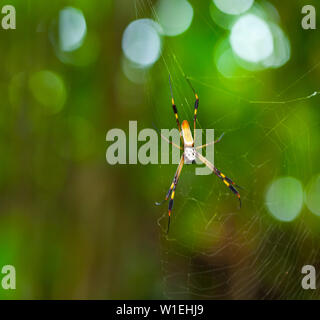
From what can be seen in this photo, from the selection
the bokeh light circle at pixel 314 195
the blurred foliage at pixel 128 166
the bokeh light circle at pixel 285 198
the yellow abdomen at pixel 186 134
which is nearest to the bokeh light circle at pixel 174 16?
the blurred foliage at pixel 128 166

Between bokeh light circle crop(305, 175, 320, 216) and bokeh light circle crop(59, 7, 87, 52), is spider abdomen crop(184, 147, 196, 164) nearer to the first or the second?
bokeh light circle crop(305, 175, 320, 216)

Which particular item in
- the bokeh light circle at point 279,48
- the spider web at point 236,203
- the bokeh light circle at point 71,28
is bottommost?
the spider web at point 236,203

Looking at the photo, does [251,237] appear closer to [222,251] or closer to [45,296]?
[222,251]

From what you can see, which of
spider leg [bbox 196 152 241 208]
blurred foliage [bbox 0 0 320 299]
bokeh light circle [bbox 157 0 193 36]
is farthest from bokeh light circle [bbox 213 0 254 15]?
spider leg [bbox 196 152 241 208]

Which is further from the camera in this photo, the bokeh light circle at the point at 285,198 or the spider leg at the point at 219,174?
the bokeh light circle at the point at 285,198

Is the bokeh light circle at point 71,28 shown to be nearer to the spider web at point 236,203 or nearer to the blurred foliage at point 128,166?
the blurred foliage at point 128,166

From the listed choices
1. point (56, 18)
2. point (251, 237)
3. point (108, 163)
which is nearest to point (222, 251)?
point (251, 237)
